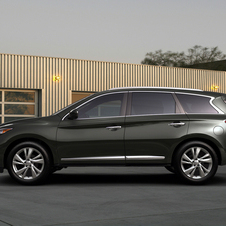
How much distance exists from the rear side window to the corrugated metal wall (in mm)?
19944

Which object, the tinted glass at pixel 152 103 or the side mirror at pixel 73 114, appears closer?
the side mirror at pixel 73 114

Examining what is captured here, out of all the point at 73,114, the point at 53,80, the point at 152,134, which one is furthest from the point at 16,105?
the point at 152,134

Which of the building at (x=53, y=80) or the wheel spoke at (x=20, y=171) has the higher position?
the building at (x=53, y=80)

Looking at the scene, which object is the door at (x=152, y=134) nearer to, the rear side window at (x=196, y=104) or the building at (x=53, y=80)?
the rear side window at (x=196, y=104)

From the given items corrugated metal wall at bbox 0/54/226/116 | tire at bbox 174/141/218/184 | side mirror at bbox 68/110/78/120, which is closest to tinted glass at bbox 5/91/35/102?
corrugated metal wall at bbox 0/54/226/116

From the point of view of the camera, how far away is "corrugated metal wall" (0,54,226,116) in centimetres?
2844

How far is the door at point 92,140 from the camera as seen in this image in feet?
29.6

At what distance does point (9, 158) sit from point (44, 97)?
2024 cm
